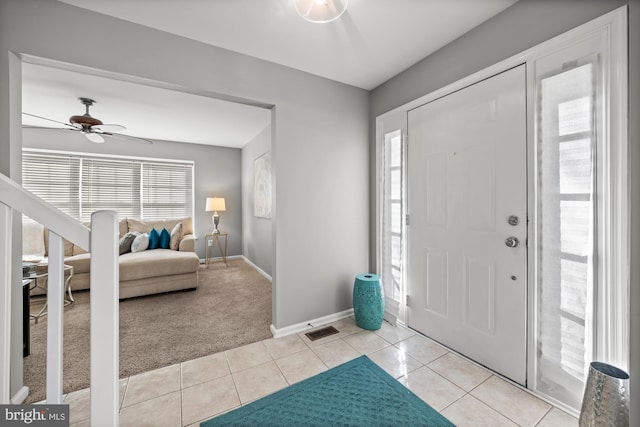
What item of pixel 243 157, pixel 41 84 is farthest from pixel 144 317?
pixel 243 157

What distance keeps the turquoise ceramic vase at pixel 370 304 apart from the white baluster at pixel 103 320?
6.39ft

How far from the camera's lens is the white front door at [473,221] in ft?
5.49

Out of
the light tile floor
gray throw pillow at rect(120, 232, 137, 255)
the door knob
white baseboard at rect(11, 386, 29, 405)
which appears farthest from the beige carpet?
the door knob

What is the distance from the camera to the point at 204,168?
17.4 ft

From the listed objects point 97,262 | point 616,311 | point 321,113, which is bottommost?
point 616,311

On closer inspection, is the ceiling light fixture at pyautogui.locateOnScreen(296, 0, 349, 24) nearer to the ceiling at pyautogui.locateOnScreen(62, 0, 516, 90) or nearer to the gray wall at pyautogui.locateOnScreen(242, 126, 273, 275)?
the ceiling at pyautogui.locateOnScreen(62, 0, 516, 90)

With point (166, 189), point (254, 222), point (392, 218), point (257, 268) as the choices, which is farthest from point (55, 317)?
point (166, 189)

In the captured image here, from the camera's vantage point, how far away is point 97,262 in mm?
778

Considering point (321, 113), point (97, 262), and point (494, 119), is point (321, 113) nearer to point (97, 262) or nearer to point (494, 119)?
point (494, 119)

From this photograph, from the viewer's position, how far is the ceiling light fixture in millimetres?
1489

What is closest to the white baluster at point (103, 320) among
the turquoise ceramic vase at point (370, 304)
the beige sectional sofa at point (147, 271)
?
the turquoise ceramic vase at point (370, 304)

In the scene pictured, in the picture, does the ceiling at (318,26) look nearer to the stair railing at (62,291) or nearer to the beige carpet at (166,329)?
the stair railing at (62,291)

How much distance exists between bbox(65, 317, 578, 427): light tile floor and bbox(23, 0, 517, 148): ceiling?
2.46 meters

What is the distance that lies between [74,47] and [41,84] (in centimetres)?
164
